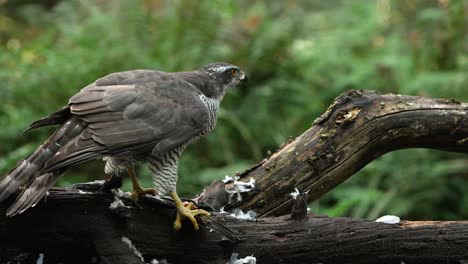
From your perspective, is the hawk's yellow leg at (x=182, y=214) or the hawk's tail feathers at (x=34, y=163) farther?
the hawk's yellow leg at (x=182, y=214)

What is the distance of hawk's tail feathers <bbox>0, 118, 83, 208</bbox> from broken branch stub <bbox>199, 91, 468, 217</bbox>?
0.95m

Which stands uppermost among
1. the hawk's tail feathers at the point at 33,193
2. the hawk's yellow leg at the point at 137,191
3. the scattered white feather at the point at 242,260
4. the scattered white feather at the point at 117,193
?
the hawk's yellow leg at the point at 137,191

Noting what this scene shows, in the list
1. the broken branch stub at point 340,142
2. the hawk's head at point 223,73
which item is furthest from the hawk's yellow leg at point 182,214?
the hawk's head at point 223,73

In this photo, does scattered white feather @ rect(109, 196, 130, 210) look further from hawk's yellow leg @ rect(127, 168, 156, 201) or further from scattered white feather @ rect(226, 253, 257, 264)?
scattered white feather @ rect(226, 253, 257, 264)

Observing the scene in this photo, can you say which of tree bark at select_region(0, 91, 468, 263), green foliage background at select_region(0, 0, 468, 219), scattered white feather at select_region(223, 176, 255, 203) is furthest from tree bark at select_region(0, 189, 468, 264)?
green foliage background at select_region(0, 0, 468, 219)

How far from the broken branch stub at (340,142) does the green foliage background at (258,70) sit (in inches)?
57.0

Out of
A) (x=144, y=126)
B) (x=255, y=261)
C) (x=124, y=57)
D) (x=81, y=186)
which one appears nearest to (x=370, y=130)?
(x=255, y=261)

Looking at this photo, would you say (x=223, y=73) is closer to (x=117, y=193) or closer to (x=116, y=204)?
(x=117, y=193)

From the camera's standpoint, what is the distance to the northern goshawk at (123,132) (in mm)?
2859

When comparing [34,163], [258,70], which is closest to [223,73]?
[34,163]

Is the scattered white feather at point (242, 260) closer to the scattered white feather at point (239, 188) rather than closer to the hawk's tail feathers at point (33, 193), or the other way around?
the scattered white feather at point (239, 188)

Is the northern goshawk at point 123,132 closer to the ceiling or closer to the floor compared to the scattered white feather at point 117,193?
closer to the ceiling

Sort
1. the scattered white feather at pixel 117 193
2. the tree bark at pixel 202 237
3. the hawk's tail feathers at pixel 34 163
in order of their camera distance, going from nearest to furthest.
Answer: the hawk's tail feathers at pixel 34 163, the tree bark at pixel 202 237, the scattered white feather at pixel 117 193

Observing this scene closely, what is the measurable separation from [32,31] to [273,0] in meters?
3.20
